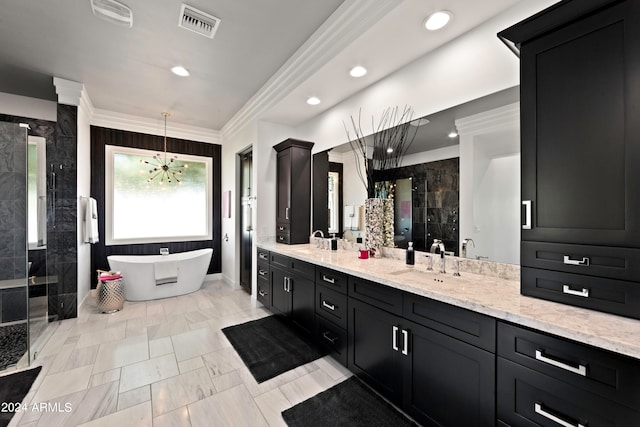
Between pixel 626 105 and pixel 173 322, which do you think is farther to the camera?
pixel 173 322

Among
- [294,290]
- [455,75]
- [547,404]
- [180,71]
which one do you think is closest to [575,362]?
[547,404]

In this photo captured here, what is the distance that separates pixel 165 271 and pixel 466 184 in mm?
4355

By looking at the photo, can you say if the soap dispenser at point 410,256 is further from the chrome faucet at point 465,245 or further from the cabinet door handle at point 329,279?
the cabinet door handle at point 329,279

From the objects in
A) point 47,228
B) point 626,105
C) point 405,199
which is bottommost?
point 47,228

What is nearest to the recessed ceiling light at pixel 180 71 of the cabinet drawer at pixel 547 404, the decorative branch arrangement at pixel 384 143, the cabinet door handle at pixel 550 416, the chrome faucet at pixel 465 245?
the decorative branch arrangement at pixel 384 143

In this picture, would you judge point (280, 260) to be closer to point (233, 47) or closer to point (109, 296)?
point (233, 47)

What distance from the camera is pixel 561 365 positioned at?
1.05 m

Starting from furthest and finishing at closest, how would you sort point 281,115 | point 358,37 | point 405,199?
1. point 281,115
2. point 405,199
3. point 358,37

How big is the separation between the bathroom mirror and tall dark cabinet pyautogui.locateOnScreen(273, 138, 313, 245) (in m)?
1.54

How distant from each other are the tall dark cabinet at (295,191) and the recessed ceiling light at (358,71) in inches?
51.5

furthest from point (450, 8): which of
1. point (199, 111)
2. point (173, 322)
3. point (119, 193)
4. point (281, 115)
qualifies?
point (119, 193)

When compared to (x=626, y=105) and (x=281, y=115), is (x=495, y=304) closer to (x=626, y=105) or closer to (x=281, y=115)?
(x=626, y=105)

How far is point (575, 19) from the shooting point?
1237 millimetres

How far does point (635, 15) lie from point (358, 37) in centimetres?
148
